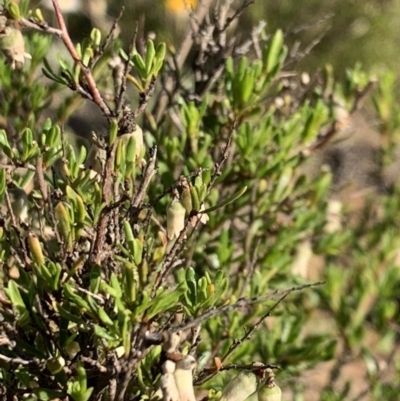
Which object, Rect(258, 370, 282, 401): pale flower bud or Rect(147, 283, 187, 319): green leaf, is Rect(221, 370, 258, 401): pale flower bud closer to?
Rect(258, 370, 282, 401): pale flower bud

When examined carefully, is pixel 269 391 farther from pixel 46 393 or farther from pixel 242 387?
pixel 46 393

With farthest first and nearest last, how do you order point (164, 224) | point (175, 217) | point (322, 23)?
point (322, 23) → point (164, 224) → point (175, 217)

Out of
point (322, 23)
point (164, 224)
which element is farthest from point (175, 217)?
point (322, 23)

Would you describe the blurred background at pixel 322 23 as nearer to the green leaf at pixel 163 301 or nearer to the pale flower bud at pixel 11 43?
the pale flower bud at pixel 11 43

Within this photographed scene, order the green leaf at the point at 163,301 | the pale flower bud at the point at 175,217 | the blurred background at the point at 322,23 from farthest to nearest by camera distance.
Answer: the blurred background at the point at 322,23
the pale flower bud at the point at 175,217
the green leaf at the point at 163,301

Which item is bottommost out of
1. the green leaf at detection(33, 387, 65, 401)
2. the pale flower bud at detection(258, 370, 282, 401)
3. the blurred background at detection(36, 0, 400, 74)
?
the pale flower bud at detection(258, 370, 282, 401)

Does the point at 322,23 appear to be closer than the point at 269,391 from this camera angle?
No

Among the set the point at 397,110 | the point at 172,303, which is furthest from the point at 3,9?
the point at 397,110

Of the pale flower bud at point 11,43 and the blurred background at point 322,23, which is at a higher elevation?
the blurred background at point 322,23

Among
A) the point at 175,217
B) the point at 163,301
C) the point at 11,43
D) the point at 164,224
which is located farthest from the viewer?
the point at 164,224

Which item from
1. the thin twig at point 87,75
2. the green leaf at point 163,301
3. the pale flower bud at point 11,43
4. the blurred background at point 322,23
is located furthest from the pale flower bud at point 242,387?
the blurred background at point 322,23

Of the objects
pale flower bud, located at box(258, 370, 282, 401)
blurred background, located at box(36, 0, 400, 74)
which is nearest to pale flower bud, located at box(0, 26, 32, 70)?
pale flower bud, located at box(258, 370, 282, 401)
